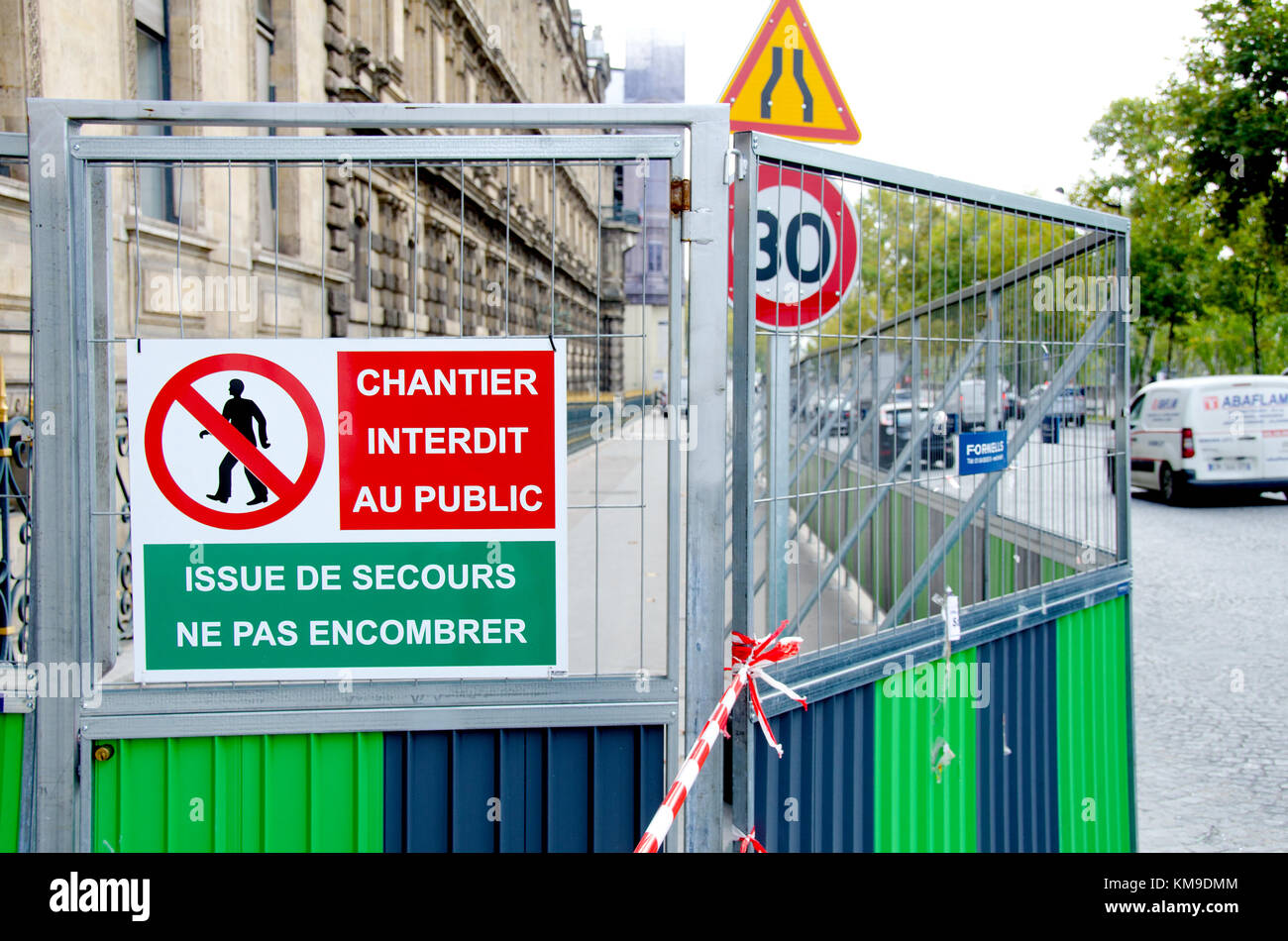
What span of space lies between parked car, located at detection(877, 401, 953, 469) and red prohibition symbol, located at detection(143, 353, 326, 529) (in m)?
1.60

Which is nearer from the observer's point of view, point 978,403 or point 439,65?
point 978,403

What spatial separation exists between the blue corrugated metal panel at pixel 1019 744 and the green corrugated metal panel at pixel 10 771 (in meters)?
2.70

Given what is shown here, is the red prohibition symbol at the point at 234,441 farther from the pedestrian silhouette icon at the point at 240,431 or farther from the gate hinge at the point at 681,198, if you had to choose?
the gate hinge at the point at 681,198

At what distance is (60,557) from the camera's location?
2645 mm

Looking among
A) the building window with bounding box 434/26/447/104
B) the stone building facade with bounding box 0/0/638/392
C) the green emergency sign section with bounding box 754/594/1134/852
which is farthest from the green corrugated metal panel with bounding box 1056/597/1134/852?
the building window with bounding box 434/26/447/104

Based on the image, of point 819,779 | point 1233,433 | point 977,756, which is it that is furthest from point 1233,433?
point 819,779

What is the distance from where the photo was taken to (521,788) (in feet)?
9.14

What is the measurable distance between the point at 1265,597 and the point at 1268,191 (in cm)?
1321

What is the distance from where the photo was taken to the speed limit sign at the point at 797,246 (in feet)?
9.32

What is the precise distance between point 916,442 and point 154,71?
11.4 m

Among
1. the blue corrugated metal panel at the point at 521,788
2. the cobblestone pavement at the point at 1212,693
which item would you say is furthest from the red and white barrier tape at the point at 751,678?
the cobblestone pavement at the point at 1212,693

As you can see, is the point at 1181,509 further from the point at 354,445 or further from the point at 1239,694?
the point at 354,445

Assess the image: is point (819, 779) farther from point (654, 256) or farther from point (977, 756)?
point (654, 256)

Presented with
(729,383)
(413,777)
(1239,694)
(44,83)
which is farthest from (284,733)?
(44,83)
